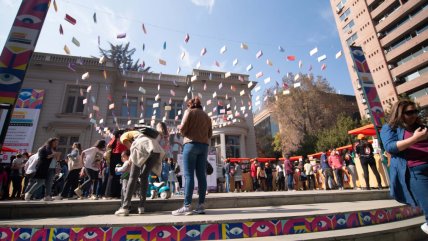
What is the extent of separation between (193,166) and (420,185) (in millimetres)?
2648

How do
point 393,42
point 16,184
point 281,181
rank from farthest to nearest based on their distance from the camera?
1. point 393,42
2. point 281,181
3. point 16,184

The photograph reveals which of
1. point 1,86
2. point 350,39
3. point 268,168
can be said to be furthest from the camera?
point 350,39

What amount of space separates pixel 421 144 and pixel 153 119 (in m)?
18.8

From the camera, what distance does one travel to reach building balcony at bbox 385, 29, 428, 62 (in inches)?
956

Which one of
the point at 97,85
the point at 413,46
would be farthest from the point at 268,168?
the point at 413,46

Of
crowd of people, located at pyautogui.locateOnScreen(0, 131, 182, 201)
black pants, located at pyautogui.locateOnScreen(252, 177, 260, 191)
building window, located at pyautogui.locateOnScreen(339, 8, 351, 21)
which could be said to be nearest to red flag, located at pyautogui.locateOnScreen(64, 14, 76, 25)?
crowd of people, located at pyautogui.locateOnScreen(0, 131, 182, 201)

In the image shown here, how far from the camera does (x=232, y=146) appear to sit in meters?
20.2

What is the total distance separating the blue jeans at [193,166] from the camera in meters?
3.21

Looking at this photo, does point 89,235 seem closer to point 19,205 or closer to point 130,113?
point 19,205

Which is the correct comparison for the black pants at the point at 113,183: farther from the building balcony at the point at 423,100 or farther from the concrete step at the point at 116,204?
the building balcony at the point at 423,100

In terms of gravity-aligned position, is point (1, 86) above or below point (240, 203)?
above

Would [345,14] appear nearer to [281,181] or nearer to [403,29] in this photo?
[403,29]

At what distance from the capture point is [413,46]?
25.4m

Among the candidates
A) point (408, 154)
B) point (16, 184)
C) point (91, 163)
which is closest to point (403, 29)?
point (408, 154)
